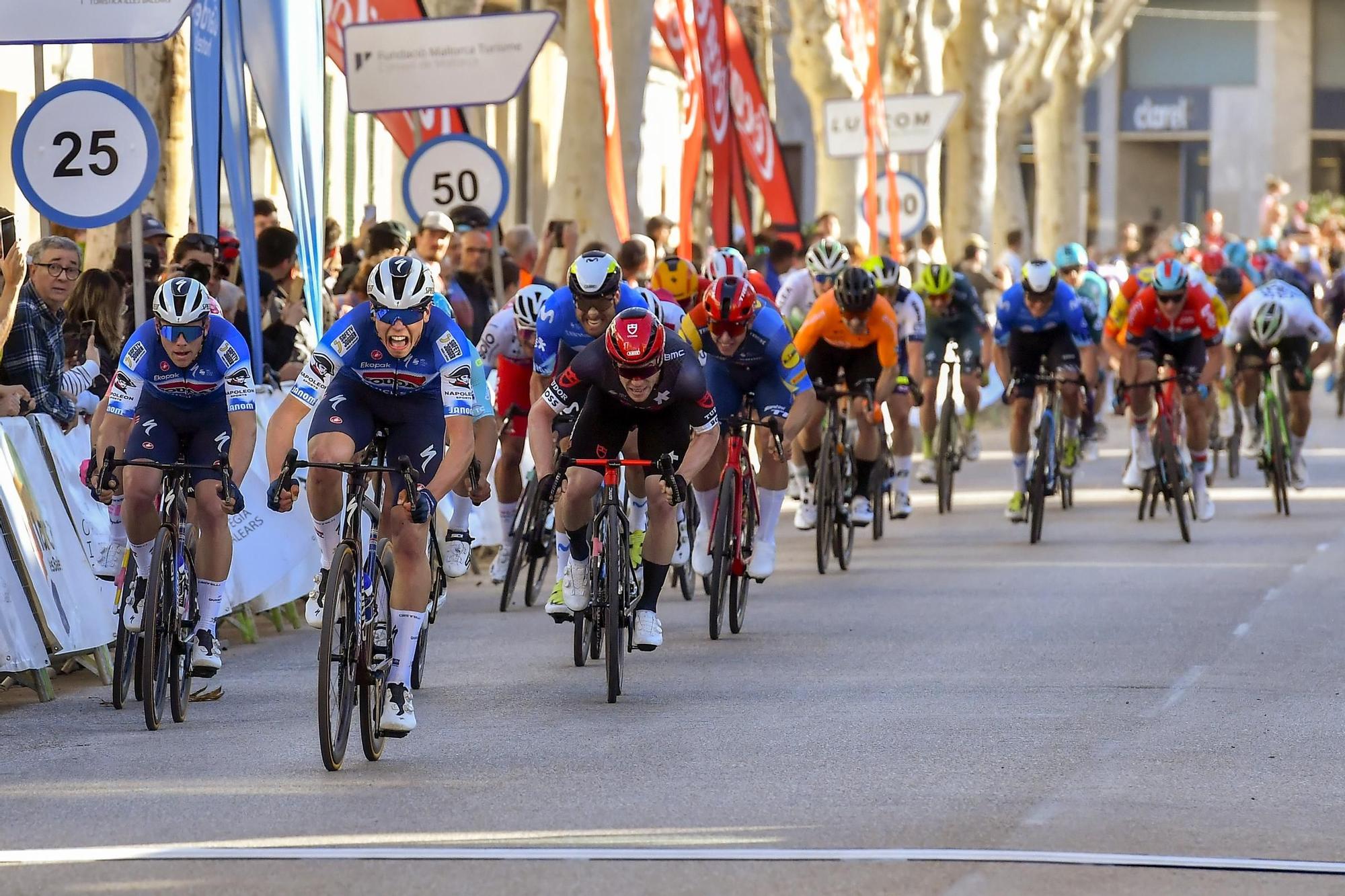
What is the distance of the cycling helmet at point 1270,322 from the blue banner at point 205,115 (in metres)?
9.01

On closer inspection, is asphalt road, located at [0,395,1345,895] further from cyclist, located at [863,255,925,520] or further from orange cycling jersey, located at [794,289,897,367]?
cyclist, located at [863,255,925,520]

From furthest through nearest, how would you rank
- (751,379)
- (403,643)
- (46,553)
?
(751,379), (46,553), (403,643)

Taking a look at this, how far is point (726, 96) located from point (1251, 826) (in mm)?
15985

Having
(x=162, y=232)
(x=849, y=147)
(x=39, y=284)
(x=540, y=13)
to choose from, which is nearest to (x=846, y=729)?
(x=39, y=284)

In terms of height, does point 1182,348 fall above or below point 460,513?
above

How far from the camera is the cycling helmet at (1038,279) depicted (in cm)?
1750

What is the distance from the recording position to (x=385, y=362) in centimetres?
929

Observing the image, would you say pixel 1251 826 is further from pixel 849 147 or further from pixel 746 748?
pixel 849 147

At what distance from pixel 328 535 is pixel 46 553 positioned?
59.4 inches

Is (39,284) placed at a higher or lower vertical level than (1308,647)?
higher

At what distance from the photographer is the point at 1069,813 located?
7.76 meters

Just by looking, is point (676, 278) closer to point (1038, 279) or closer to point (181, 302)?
point (1038, 279)

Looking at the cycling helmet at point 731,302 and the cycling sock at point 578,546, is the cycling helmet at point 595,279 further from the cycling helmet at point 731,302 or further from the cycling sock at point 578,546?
the cycling helmet at point 731,302

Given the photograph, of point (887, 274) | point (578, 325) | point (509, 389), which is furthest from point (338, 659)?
point (887, 274)
